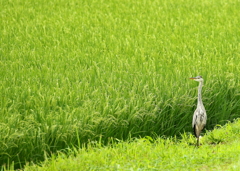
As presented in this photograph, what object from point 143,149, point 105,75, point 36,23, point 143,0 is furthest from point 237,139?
point 143,0

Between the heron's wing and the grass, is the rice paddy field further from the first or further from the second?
the heron's wing

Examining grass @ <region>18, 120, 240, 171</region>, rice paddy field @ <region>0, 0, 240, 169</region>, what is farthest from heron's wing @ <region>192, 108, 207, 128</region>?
rice paddy field @ <region>0, 0, 240, 169</region>

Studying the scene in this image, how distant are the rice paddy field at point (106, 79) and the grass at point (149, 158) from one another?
0.24m

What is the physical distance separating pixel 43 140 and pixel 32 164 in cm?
27

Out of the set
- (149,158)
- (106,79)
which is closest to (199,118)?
(149,158)

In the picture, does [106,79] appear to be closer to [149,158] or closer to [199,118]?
[199,118]

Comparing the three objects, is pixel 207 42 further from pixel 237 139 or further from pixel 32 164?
pixel 32 164

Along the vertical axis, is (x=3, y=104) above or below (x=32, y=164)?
above

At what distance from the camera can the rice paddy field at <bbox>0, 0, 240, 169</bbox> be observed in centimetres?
529

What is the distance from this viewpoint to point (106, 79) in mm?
6703

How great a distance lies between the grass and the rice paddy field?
238mm

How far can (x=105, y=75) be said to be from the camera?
680 centimetres

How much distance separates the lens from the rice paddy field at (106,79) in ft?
17.4

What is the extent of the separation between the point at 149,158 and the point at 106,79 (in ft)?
6.73
